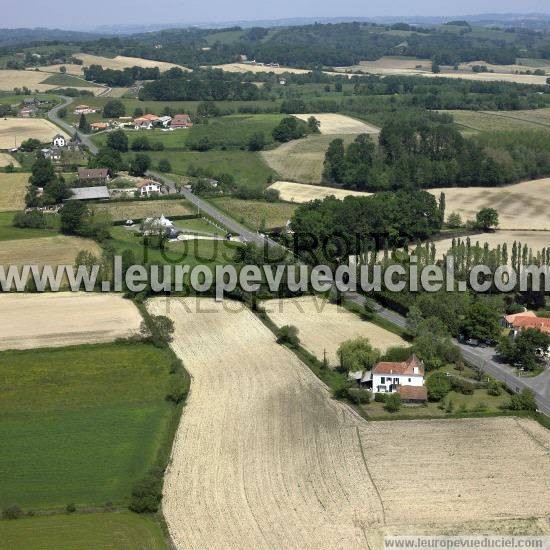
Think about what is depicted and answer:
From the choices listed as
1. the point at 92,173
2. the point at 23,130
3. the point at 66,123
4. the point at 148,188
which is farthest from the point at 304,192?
the point at 66,123

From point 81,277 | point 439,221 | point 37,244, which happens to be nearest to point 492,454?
point 81,277

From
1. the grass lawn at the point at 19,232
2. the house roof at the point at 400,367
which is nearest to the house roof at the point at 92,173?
the grass lawn at the point at 19,232

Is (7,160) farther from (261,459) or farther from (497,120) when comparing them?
(261,459)

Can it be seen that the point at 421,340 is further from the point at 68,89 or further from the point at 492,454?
the point at 68,89

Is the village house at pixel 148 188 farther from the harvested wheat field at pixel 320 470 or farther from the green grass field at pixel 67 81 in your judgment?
the green grass field at pixel 67 81

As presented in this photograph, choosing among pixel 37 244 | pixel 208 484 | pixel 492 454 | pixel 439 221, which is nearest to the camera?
pixel 208 484

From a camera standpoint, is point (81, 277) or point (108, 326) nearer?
point (108, 326)
